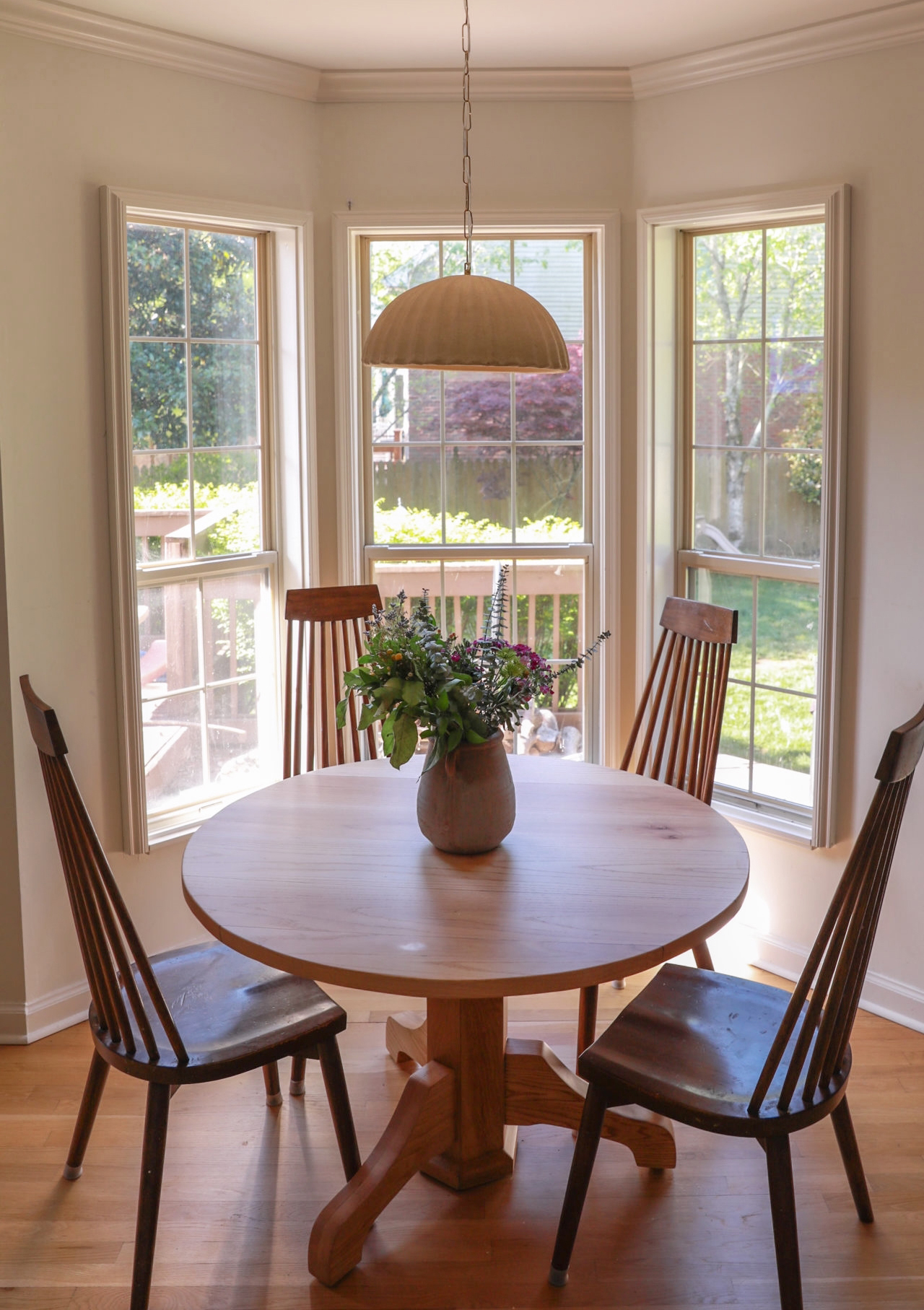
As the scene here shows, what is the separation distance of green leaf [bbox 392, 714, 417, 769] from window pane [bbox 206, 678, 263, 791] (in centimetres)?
151

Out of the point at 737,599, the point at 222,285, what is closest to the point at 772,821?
the point at 737,599

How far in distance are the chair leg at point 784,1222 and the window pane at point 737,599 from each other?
183 cm

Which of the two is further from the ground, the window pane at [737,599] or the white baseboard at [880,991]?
the window pane at [737,599]

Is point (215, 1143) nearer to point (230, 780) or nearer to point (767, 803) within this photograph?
point (230, 780)

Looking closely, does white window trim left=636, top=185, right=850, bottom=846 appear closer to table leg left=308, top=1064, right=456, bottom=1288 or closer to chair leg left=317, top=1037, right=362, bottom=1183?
table leg left=308, top=1064, right=456, bottom=1288

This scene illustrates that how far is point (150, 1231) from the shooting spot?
2.07 metres

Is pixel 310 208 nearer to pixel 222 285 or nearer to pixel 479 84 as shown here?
pixel 222 285

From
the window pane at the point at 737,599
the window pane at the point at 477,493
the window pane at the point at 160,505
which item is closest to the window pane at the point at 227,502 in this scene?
the window pane at the point at 160,505

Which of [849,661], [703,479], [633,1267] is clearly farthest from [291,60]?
[633,1267]

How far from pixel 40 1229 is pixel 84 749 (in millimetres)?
1272

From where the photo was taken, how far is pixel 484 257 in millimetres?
3699

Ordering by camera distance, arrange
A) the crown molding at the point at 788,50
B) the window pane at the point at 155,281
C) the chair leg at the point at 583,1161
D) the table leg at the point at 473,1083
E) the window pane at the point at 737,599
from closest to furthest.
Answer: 1. the chair leg at the point at 583,1161
2. the table leg at the point at 473,1083
3. the crown molding at the point at 788,50
4. the window pane at the point at 155,281
5. the window pane at the point at 737,599

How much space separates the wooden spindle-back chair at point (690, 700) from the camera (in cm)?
303

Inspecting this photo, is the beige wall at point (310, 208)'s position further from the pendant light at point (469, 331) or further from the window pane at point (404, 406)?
the pendant light at point (469, 331)
